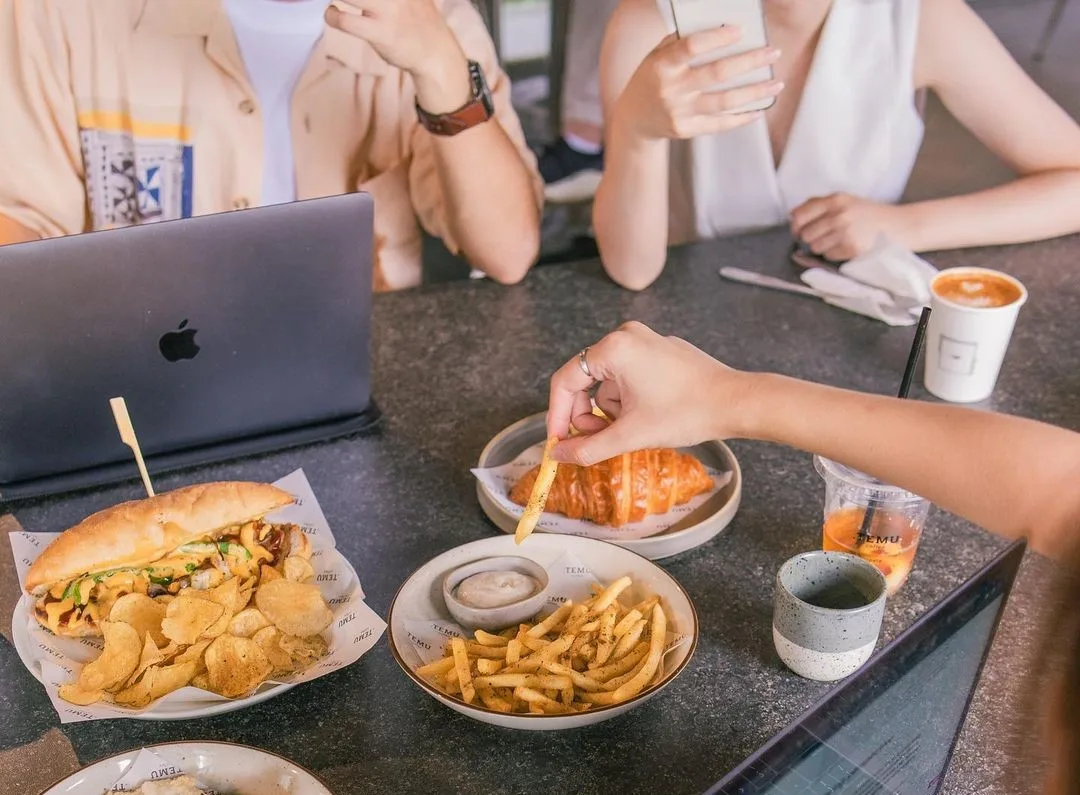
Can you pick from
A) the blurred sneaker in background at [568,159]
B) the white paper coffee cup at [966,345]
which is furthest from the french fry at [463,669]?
the blurred sneaker in background at [568,159]

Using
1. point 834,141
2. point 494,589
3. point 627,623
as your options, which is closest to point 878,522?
point 627,623

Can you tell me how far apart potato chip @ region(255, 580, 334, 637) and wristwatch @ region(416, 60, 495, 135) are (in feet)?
3.05

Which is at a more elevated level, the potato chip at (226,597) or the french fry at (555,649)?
the french fry at (555,649)

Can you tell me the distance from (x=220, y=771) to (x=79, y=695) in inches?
7.4

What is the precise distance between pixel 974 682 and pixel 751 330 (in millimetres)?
858

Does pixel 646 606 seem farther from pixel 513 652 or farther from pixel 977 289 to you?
pixel 977 289

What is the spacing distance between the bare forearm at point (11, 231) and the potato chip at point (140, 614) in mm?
976

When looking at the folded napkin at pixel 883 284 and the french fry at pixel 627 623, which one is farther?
the folded napkin at pixel 883 284

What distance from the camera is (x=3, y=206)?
1.78m

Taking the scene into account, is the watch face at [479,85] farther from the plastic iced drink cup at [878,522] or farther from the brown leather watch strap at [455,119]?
the plastic iced drink cup at [878,522]

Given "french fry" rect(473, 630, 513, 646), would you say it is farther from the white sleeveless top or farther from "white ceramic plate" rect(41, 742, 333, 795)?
the white sleeveless top

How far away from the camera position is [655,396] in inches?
44.3

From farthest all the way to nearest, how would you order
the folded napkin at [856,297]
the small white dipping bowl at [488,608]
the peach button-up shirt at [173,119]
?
1. the peach button-up shirt at [173,119]
2. the folded napkin at [856,297]
3. the small white dipping bowl at [488,608]

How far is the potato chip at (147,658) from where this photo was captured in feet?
3.21
